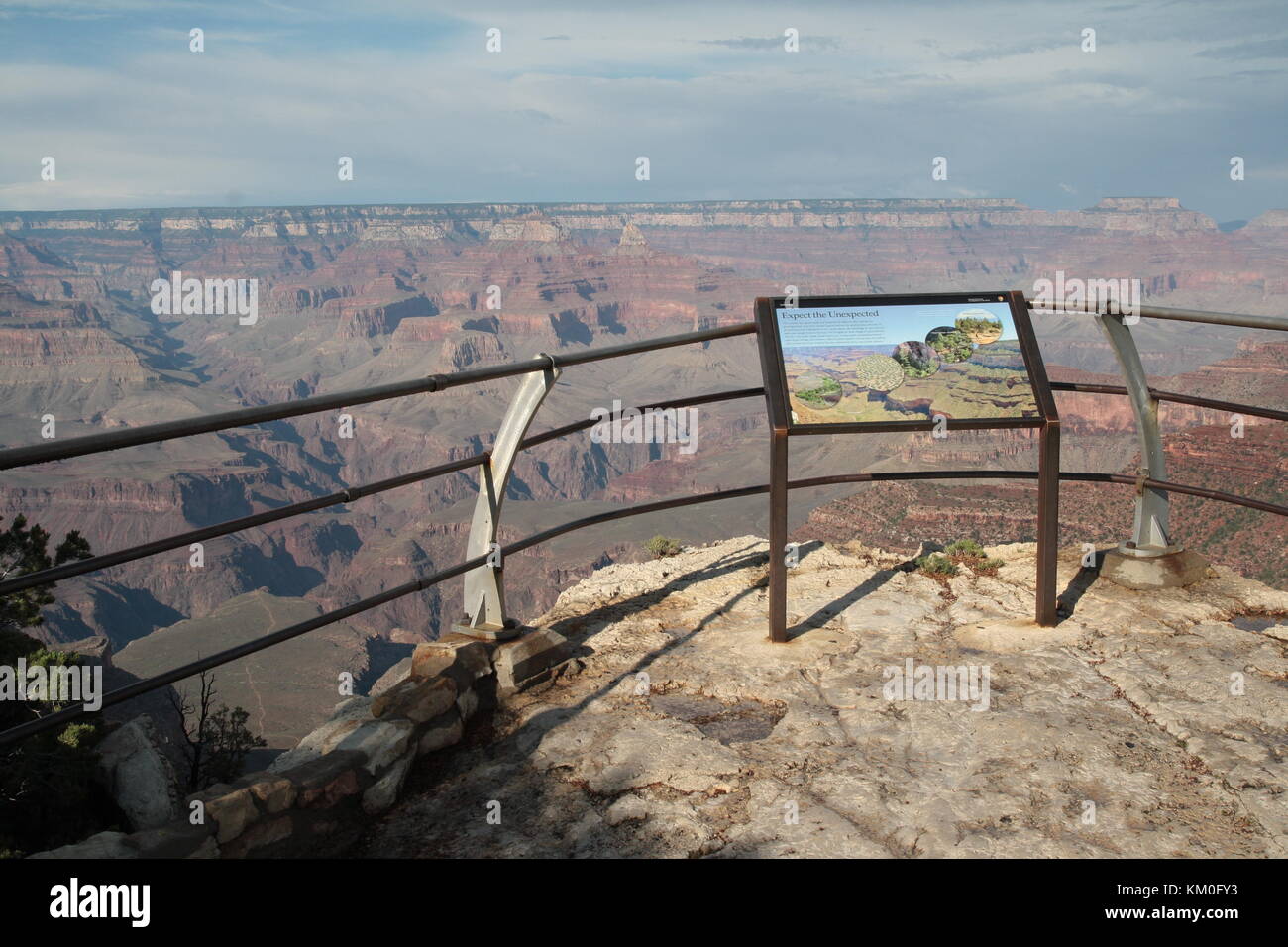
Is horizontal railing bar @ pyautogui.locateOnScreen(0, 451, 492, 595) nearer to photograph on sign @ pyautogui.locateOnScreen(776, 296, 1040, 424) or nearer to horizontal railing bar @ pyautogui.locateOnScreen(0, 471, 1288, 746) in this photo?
horizontal railing bar @ pyautogui.locateOnScreen(0, 471, 1288, 746)

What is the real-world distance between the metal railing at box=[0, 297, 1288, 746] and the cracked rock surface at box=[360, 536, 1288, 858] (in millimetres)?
585

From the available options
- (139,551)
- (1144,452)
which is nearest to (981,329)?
(1144,452)

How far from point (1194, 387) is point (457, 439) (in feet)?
361

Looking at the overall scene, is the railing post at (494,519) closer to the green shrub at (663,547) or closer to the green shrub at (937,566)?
the green shrub at (937,566)

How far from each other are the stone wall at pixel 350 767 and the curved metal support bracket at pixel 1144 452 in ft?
10.4

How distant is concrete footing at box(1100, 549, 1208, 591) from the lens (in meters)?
5.52

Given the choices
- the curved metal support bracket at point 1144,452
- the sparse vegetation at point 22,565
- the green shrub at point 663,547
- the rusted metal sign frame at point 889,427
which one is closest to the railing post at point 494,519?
the rusted metal sign frame at point 889,427

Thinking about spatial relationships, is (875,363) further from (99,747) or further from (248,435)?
(248,435)

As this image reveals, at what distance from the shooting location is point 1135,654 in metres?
4.71

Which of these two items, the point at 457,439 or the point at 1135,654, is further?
the point at 457,439

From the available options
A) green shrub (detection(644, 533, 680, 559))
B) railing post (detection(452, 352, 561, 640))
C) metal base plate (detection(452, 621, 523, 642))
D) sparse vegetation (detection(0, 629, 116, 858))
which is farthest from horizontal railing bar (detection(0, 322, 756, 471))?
sparse vegetation (detection(0, 629, 116, 858))

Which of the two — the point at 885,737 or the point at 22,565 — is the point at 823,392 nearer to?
the point at 885,737
